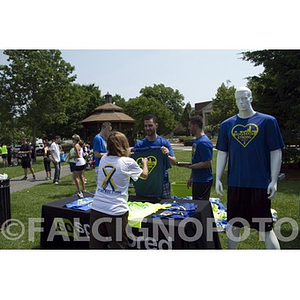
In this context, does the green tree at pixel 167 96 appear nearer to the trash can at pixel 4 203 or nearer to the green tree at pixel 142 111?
the green tree at pixel 142 111

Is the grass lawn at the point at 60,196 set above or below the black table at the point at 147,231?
below

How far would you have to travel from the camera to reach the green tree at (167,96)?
6750 cm

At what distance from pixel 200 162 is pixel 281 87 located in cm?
793

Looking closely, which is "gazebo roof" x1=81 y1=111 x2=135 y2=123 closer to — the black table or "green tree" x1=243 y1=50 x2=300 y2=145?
"green tree" x1=243 y1=50 x2=300 y2=145

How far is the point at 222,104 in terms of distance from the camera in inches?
1500

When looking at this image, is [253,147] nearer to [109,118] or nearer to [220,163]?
[220,163]

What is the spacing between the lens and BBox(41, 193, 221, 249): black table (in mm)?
3159

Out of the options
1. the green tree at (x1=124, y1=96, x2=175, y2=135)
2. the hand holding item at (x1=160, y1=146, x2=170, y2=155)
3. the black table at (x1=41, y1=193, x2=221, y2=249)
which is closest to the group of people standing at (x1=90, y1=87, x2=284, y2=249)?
the black table at (x1=41, y1=193, x2=221, y2=249)

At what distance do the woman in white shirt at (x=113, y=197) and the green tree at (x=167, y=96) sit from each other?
6497 cm

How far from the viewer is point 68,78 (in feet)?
79.5

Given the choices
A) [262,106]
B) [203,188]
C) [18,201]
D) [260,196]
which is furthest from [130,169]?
[262,106]

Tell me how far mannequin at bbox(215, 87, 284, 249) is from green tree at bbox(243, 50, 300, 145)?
750cm

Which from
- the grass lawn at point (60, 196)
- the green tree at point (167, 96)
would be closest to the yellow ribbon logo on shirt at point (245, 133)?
the grass lawn at point (60, 196)
